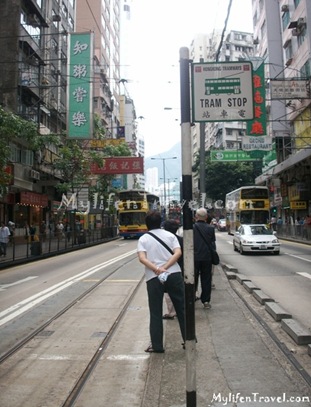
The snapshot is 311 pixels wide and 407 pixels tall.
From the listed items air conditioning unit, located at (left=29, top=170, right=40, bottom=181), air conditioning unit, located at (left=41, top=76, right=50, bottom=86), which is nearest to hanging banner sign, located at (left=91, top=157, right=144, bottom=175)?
air conditioning unit, located at (left=29, top=170, right=40, bottom=181)

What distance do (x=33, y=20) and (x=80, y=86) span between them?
13.8 m

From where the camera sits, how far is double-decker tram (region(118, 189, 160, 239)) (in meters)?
34.3

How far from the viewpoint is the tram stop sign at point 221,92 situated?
4434 mm

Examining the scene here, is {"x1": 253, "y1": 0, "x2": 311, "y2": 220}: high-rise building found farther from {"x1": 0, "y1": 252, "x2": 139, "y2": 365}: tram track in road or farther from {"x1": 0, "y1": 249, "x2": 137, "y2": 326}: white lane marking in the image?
{"x1": 0, "y1": 252, "x2": 139, "y2": 365}: tram track in road

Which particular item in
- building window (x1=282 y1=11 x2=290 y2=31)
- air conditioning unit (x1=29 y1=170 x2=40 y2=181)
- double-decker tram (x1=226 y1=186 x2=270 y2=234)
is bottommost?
double-decker tram (x1=226 y1=186 x2=270 y2=234)

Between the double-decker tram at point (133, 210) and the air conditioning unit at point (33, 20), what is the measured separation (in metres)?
14.7

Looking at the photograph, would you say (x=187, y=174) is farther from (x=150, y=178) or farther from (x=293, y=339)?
(x=150, y=178)

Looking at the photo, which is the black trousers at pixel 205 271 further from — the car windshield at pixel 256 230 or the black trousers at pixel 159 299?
the car windshield at pixel 256 230

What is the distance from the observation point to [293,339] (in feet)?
18.7

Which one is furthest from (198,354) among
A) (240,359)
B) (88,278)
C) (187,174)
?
(88,278)

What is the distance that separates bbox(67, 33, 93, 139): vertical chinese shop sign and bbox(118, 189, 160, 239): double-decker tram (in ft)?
44.2

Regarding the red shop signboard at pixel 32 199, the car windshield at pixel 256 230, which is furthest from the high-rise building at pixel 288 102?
the red shop signboard at pixel 32 199

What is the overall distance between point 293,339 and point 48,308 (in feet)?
15.5

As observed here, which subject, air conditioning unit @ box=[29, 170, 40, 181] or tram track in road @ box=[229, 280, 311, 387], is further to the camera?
air conditioning unit @ box=[29, 170, 40, 181]
